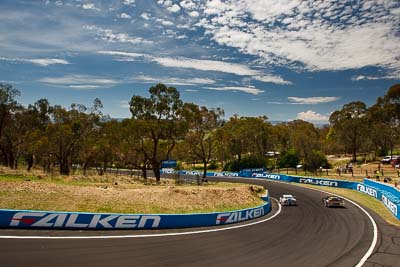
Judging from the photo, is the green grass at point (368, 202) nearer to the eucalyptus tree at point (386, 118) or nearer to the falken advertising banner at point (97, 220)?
the falken advertising banner at point (97, 220)

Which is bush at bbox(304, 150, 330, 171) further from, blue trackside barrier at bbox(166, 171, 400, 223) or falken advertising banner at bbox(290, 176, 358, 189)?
falken advertising banner at bbox(290, 176, 358, 189)

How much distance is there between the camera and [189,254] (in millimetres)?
15781

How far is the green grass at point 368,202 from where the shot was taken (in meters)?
29.9

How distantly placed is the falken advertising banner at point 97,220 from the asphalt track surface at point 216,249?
66 cm

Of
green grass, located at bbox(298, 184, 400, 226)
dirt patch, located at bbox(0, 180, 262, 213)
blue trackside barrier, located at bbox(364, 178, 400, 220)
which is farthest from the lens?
blue trackside barrier, located at bbox(364, 178, 400, 220)

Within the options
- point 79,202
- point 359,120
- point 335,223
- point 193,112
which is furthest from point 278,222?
point 359,120

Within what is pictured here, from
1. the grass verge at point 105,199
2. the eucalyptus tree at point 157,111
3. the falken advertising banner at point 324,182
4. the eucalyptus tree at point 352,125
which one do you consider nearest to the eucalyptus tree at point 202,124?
the eucalyptus tree at point 157,111

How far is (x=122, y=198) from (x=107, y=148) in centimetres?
4050

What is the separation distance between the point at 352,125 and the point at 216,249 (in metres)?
90.7

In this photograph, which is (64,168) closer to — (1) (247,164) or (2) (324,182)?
(2) (324,182)

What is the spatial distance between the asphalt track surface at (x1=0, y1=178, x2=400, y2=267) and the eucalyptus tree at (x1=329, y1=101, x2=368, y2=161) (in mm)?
77531

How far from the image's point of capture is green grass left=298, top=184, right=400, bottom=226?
2994cm

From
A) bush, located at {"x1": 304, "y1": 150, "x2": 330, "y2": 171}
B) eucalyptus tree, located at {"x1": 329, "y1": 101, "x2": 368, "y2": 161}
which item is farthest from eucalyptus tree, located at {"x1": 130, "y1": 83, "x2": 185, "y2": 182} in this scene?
eucalyptus tree, located at {"x1": 329, "y1": 101, "x2": 368, "y2": 161}

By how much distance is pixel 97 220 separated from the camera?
1912 centimetres
